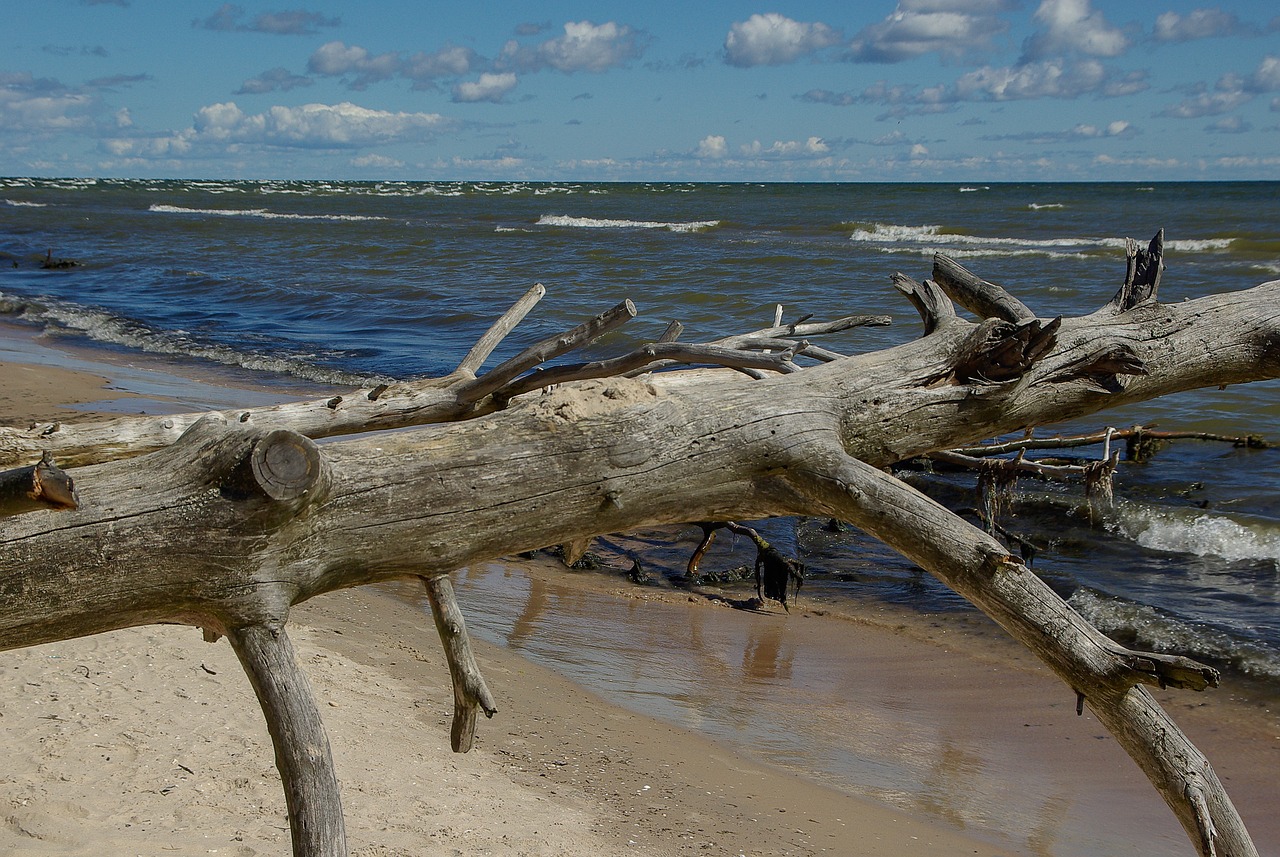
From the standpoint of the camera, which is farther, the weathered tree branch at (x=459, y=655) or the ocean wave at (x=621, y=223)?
the ocean wave at (x=621, y=223)

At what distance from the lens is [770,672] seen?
552 cm

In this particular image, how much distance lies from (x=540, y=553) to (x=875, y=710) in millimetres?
2998

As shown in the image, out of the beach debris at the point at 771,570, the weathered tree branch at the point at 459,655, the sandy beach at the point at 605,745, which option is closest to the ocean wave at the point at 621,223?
the beach debris at the point at 771,570

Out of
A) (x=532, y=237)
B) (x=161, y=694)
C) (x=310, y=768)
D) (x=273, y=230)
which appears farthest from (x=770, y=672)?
(x=273, y=230)

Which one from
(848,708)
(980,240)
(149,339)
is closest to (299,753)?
(848,708)

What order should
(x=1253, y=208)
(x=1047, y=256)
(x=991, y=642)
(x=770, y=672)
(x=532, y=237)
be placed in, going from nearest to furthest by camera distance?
(x=770, y=672) < (x=991, y=642) < (x=1047, y=256) < (x=532, y=237) < (x=1253, y=208)

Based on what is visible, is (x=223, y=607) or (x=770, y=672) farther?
(x=770, y=672)

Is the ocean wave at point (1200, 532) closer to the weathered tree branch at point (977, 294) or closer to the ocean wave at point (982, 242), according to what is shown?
the weathered tree branch at point (977, 294)

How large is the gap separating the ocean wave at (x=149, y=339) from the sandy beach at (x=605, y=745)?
7.68m

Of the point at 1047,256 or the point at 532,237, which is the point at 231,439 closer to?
the point at 1047,256

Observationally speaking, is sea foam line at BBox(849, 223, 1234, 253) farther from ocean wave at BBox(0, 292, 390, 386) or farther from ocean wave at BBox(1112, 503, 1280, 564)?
ocean wave at BBox(1112, 503, 1280, 564)

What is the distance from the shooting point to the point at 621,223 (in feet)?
144

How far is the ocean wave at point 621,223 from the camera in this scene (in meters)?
40.7

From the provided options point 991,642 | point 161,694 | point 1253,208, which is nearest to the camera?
point 161,694
